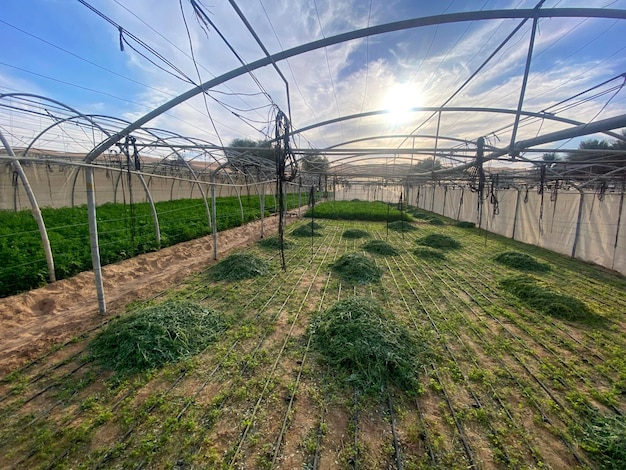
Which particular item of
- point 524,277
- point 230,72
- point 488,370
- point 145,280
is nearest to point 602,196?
point 524,277

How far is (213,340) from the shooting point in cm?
394

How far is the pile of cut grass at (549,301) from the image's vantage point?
16.5 ft

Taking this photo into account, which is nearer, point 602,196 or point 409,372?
point 409,372

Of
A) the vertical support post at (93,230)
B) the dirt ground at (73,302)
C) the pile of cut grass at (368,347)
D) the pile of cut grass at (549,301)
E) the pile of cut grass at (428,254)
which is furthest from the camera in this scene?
the pile of cut grass at (428,254)

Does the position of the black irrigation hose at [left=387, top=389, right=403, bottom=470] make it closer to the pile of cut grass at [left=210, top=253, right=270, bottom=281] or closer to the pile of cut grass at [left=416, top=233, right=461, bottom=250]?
the pile of cut grass at [left=210, top=253, right=270, bottom=281]

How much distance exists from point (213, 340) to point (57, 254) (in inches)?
205

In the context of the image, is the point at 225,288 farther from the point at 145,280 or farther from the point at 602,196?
the point at 602,196

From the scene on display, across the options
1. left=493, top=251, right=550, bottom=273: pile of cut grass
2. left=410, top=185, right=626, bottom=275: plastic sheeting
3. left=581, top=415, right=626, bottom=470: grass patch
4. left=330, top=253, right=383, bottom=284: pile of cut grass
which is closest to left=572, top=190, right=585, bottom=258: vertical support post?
left=410, top=185, right=626, bottom=275: plastic sheeting

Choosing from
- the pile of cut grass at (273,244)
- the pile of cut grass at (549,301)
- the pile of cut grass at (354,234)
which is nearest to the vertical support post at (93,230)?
the pile of cut grass at (273,244)

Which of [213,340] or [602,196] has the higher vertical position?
[602,196]

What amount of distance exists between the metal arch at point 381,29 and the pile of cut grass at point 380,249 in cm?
646

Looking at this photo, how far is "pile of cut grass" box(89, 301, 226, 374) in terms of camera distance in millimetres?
3341

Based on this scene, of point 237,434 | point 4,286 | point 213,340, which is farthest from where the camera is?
point 4,286

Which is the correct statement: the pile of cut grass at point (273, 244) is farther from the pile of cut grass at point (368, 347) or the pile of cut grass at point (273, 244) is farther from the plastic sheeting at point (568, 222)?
the plastic sheeting at point (568, 222)
